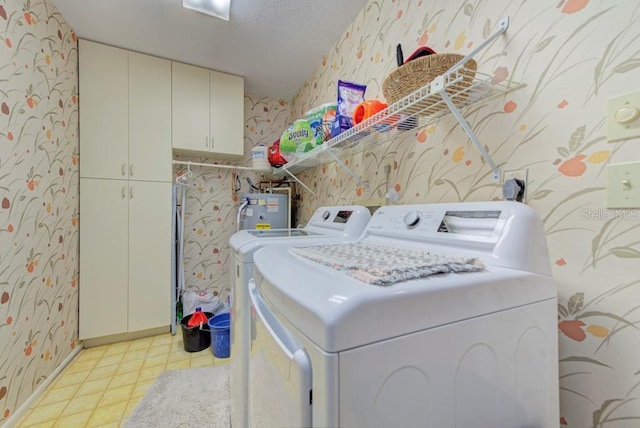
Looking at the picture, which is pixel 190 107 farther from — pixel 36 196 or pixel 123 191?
pixel 36 196

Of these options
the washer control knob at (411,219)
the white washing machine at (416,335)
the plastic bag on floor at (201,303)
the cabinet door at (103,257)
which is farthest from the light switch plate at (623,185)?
the cabinet door at (103,257)

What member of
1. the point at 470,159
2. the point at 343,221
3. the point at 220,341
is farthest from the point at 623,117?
the point at 220,341

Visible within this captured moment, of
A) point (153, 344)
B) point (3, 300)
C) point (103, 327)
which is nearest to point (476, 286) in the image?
point (3, 300)

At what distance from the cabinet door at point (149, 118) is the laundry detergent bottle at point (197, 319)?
124cm

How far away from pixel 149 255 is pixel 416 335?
2.60 meters

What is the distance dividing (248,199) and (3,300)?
66.3 inches

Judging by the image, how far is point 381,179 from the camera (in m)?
1.59

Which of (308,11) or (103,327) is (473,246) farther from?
(103,327)

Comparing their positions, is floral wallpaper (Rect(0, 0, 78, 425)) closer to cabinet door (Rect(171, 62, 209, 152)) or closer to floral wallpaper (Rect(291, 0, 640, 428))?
cabinet door (Rect(171, 62, 209, 152))

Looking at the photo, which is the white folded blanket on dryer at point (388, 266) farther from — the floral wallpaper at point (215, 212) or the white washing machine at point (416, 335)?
the floral wallpaper at point (215, 212)

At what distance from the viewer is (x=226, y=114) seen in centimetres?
272

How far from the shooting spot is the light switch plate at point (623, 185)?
63cm

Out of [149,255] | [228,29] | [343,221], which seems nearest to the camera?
[343,221]

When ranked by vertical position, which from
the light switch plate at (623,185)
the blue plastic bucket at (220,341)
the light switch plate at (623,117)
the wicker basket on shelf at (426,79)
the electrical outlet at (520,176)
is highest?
the wicker basket on shelf at (426,79)
